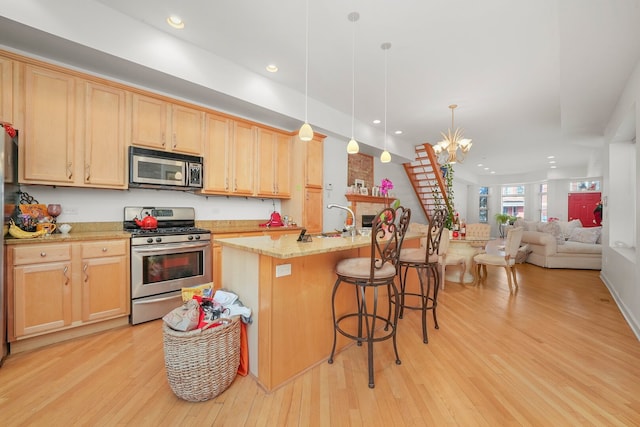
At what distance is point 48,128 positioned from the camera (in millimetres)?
2420

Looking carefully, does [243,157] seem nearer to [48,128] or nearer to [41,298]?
[48,128]

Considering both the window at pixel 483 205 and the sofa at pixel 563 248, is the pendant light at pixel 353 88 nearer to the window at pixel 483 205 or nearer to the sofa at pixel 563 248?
the sofa at pixel 563 248

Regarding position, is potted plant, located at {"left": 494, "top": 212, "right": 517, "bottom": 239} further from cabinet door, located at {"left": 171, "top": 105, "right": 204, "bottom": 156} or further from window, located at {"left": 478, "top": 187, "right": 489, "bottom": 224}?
cabinet door, located at {"left": 171, "top": 105, "right": 204, "bottom": 156}

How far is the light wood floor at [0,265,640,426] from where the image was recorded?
147 cm

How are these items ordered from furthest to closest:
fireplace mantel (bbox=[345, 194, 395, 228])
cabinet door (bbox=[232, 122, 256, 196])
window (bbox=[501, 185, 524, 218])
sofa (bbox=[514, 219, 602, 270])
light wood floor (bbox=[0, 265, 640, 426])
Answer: window (bbox=[501, 185, 524, 218])
fireplace mantel (bbox=[345, 194, 395, 228])
sofa (bbox=[514, 219, 602, 270])
cabinet door (bbox=[232, 122, 256, 196])
light wood floor (bbox=[0, 265, 640, 426])

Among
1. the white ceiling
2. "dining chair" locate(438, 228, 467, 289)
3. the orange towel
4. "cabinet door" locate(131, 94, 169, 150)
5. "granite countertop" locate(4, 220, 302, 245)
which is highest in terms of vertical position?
the white ceiling

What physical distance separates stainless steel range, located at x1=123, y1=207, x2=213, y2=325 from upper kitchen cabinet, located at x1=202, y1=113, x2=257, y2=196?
2.46 feet

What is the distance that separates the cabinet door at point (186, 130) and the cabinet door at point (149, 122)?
10 centimetres

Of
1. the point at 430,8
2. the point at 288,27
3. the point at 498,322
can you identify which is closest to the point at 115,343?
the point at 288,27

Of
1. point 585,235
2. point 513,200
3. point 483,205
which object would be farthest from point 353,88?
point 513,200

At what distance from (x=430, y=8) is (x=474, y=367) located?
3010mm

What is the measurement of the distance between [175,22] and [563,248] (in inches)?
292

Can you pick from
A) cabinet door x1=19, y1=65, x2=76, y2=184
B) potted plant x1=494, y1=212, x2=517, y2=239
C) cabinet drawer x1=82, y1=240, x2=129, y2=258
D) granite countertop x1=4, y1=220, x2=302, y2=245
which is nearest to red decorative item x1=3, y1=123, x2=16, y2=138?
cabinet door x1=19, y1=65, x2=76, y2=184

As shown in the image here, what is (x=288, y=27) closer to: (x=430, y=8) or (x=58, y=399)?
(x=430, y=8)
